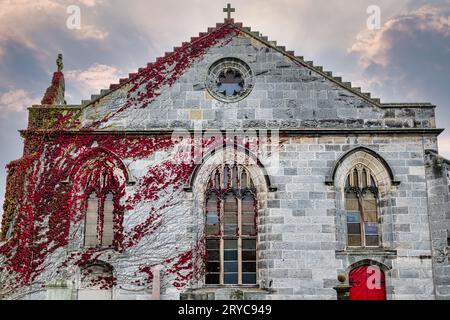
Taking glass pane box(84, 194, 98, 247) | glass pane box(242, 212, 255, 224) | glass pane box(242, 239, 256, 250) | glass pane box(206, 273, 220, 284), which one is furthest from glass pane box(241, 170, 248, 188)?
glass pane box(84, 194, 98, 247)

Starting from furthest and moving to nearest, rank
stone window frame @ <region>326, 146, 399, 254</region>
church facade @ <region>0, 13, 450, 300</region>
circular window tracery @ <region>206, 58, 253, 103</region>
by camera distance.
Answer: circular window tracery @ <region>206, 58, 253, 103</region> → stone window frame @ <region>326, 146, 399, 254</region> → church facade @ <region>0, 13, 450, 300</region>

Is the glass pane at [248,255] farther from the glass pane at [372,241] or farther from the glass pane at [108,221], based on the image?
the glass pane at [108,221]

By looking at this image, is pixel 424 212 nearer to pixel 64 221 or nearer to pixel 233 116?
pixel 233 116

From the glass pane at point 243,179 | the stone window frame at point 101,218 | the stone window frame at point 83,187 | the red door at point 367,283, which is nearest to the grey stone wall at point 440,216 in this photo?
the red door at point 367,283

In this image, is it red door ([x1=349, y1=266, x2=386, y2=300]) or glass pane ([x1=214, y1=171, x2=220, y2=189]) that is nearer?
red door ([x1=349, y1=266, x2=386, y2=300])

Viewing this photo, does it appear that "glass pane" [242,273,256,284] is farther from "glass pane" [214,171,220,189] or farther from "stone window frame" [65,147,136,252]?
"stone window frame" [65,147,136,252]

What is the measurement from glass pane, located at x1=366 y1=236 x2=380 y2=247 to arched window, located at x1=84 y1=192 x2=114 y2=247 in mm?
8418

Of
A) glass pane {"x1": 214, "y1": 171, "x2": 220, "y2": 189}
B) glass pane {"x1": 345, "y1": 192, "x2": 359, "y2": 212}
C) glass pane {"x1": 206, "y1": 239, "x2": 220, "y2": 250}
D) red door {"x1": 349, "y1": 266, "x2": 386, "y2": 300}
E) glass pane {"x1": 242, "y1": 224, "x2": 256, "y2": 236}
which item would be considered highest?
glass pane {"x1": 214, "y1": 171, "x2": 220, "y2": 189}

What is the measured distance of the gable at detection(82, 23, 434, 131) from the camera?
19.4 metres

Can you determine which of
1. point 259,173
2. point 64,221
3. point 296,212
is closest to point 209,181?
point 259,173

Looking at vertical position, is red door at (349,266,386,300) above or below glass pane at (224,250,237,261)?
below

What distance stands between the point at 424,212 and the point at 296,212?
4.19 meters

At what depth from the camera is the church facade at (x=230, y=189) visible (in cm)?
1814

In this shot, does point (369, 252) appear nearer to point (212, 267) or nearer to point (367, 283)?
A: point (367, 283)
